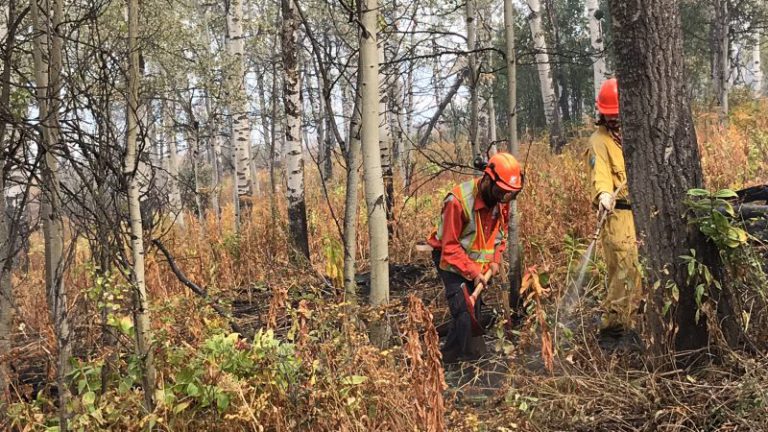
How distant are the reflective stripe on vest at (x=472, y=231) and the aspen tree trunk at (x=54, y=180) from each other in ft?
7.83

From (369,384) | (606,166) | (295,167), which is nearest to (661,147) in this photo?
(606,166)

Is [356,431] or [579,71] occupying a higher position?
[579,71]

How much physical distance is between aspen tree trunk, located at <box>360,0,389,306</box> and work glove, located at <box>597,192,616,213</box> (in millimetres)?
1591

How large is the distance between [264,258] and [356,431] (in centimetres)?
482

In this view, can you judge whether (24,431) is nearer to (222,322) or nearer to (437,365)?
(222,322)

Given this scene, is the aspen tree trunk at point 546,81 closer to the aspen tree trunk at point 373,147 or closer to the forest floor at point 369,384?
the forest floor at point 369,384

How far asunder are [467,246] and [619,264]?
1.01m

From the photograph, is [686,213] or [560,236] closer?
[686,213]

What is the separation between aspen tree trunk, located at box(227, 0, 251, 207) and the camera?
9.67 m

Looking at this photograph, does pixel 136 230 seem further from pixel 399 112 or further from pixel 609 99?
pixel 399 112

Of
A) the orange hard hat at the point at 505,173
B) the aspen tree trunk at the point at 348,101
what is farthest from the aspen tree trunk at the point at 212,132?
the orange hard hat at the point at 505,173

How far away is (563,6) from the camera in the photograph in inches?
890

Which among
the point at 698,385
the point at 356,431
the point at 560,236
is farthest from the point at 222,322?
the point at 560,236

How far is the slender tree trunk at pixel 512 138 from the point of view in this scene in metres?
4.59
